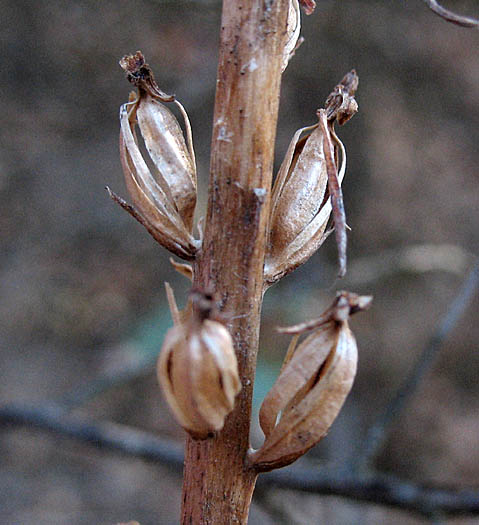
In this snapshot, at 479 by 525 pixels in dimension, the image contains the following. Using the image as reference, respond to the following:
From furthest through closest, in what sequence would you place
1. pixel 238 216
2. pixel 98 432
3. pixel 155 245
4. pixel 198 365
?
pixel 155 245 < pixel 98 432 < pixel 238 216 < pixel 198 365

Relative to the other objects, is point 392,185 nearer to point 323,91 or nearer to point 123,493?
point 323,91

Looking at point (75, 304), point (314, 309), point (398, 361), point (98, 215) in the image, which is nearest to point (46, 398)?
point (75, 304)

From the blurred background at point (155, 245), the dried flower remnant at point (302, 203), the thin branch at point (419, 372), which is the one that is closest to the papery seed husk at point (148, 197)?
the dried flower remnant at point (302, 203)

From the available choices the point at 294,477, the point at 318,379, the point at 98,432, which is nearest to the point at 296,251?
the point at 318,379

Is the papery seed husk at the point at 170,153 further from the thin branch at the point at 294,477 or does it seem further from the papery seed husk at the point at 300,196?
the thin branch at the point at 294,477

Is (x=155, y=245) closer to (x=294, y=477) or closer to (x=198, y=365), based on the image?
(x=294, y=477)

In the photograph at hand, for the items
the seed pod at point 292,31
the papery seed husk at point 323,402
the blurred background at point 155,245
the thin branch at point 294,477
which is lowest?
the papery seed husk at point 323,402
